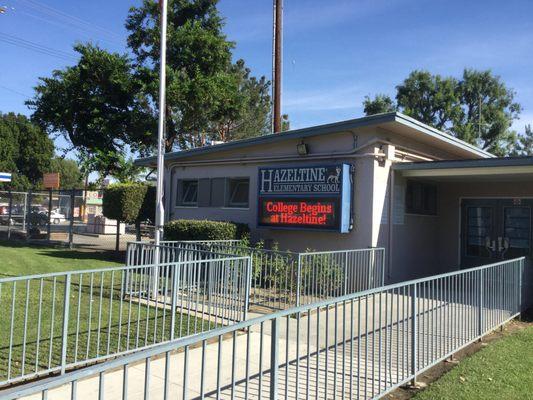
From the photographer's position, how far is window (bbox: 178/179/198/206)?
16641mm

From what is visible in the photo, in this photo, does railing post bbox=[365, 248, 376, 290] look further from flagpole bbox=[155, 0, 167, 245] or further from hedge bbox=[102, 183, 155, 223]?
hedge bbox=[102, 183, 155, 223]

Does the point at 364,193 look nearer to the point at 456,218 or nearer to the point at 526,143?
the point at 456,218

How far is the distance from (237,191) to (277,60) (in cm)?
747

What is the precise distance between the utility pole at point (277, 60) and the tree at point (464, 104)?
22376mm

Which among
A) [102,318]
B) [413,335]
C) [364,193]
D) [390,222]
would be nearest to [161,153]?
[102,318]

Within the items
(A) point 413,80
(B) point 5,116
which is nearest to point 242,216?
(A) point 413,80

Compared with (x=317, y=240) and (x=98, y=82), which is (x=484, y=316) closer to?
(x=317, y=240)

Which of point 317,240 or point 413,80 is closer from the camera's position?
point 317,240

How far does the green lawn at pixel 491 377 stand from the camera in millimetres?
5160

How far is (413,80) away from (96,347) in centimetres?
4065

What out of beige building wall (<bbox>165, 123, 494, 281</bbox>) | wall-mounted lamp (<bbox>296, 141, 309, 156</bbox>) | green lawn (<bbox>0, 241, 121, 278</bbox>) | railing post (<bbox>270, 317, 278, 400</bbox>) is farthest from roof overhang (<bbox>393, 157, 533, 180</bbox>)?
Result: railing post (<bbox>270, 317, 278, 400</bbox>)

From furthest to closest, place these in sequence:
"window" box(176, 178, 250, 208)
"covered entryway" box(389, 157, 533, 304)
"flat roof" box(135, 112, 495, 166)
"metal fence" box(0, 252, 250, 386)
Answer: "window" box(176, 178, 250, 208), "covered entryway" box(389, 157, 533, 304), "flat roof" box(135, 112, 495, 166), "metal fence" box(0, 252, 250, 386)

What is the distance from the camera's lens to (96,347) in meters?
6.45

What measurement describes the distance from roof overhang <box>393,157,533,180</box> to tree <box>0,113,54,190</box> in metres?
49.8
